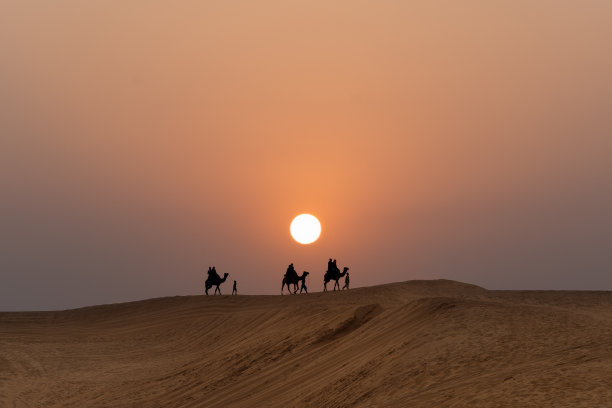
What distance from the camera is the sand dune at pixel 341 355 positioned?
43.8 ft

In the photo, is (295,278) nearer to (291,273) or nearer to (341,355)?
(291,273)

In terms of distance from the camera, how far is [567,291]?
31.3 m

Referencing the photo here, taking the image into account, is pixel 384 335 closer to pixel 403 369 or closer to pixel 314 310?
pixel 403 369

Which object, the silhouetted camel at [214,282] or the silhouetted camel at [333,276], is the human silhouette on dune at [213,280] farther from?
the silhouetted camel at [333,276]

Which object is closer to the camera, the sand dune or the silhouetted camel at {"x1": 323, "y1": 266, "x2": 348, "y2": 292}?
the sand dune

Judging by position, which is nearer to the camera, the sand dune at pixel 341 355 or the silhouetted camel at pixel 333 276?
the sand dune at pixel 341 355

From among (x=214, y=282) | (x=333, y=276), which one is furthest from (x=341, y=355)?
(x=214, y=282)

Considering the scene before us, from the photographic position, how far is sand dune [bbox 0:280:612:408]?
13359 millimetres

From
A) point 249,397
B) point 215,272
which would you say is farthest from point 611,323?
point 215,272

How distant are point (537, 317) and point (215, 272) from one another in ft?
77.5

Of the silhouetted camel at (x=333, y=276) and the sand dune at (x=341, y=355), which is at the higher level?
the silhouetted camel at (x=333, y=276)

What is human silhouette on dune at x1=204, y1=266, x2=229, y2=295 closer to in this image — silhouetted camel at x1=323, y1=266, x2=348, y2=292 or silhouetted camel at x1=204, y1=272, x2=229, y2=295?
Answer: silhouetted camel at x1=204, y1=272, x2=229, y2=295

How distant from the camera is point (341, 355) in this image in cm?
1872

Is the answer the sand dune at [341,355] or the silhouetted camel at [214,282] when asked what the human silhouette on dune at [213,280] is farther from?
the sand dune at [341,355]
